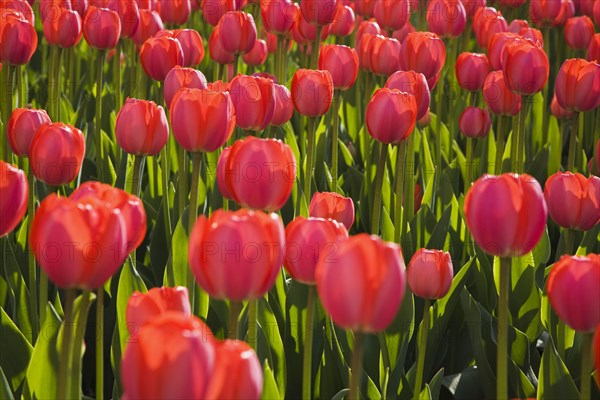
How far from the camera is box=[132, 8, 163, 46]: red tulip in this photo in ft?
9.63

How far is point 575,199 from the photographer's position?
5.54 feet

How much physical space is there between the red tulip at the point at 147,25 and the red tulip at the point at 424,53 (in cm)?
85

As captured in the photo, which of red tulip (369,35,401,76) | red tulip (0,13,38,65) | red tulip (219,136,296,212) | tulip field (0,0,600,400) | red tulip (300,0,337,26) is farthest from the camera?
red tulip (300,0,337,26)

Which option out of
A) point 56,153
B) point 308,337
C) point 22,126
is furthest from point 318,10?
point 308,337

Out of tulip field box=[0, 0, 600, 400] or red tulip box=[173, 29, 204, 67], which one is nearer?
tulip field box=[0, 0, 600, 400]

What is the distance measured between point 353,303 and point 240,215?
18 centimetres

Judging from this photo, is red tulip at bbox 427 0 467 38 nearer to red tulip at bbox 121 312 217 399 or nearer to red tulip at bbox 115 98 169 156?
red tulip at bbox 115 98 169 156

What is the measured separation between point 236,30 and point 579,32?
5.60 ft

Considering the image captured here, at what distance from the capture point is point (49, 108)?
112 inches

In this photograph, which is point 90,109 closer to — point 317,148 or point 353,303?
point 317,148

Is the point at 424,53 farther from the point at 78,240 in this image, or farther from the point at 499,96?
the point at 78,240

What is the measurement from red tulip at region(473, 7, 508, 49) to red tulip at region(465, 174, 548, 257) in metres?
2.14

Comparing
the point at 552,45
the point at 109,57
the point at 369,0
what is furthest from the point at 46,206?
the point at 552,45

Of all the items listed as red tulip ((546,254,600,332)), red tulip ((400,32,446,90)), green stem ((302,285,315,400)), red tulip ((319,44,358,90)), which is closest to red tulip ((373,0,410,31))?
red tulip ((400,32,446,90))
